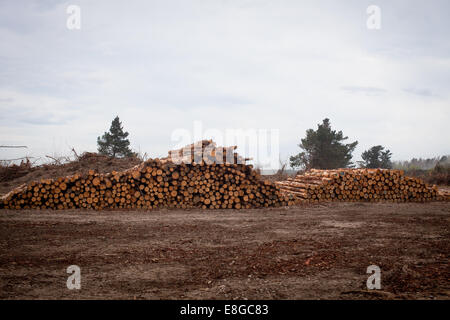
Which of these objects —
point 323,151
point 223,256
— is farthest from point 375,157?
point 223,256

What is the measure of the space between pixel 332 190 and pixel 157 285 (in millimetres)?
9501

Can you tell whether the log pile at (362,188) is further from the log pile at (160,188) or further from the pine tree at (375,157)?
the pine tree at (375,157)

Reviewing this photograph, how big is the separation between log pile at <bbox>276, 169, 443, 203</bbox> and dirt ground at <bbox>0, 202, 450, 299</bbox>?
350 cm

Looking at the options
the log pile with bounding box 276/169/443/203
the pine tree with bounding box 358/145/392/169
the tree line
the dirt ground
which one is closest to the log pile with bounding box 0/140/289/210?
the dirt ground

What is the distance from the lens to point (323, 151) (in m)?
25.8

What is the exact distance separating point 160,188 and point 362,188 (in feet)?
24.6

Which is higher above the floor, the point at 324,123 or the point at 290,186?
the point at 324,123

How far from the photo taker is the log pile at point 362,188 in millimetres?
11859

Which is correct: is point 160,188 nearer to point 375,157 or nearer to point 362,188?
point 362,188

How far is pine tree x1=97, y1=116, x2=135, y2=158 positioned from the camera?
94.1 feet

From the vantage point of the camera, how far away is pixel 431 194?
42.7 ft

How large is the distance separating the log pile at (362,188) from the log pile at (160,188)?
221 cm
